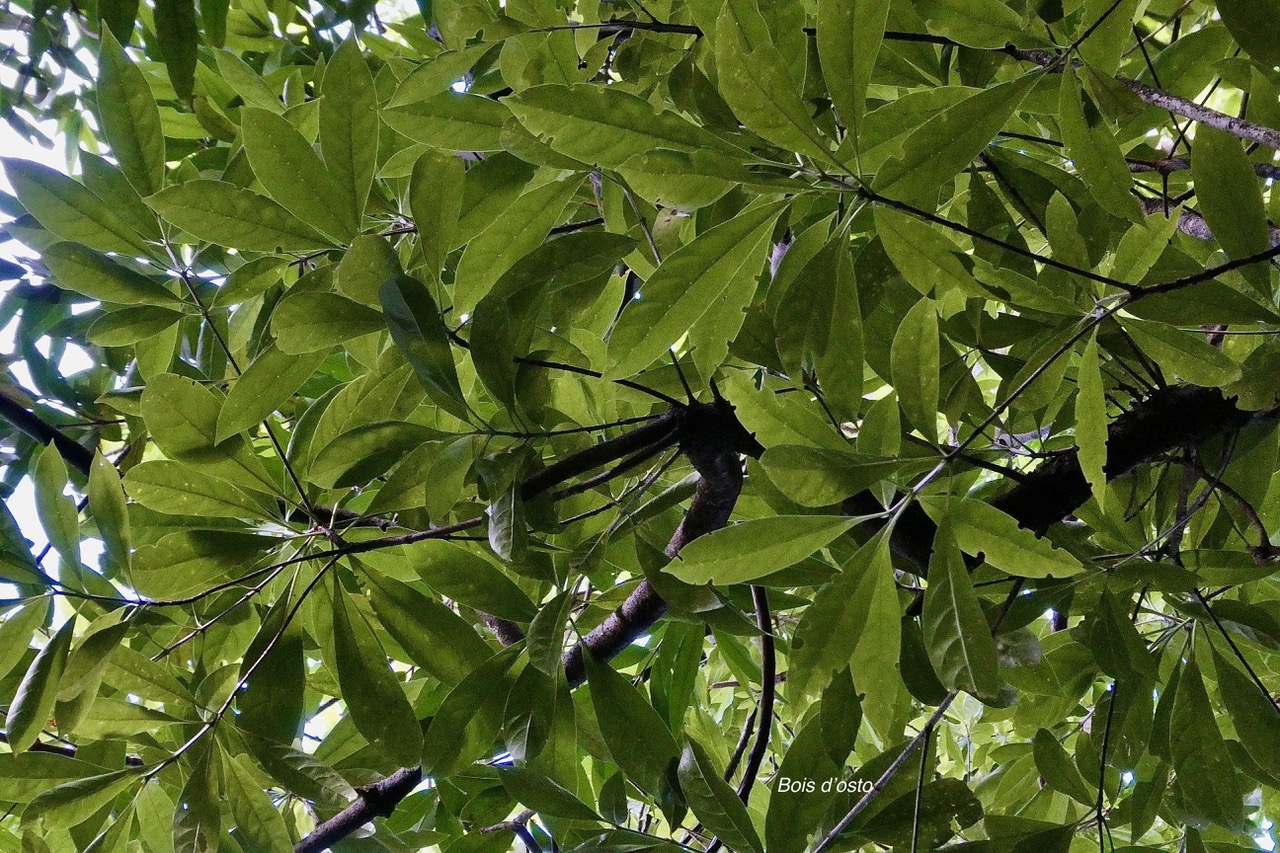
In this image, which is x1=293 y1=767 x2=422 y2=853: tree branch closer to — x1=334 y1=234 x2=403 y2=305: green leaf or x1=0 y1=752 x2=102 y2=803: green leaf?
x1=0 y1=752 x2=102 y2=803: green leaf

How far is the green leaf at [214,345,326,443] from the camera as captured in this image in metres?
0.65

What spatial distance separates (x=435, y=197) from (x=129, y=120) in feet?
1.07

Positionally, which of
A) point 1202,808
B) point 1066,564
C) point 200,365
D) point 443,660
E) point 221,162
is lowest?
point 1202,808

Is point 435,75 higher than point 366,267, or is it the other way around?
point 435,75

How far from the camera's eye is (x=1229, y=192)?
0.56 meters

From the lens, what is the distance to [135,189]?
72 centimetres

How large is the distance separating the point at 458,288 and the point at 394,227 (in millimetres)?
228

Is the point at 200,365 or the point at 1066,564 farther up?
Answer: the point at 200,365

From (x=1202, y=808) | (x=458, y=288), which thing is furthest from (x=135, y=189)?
(x=1202, y=808)

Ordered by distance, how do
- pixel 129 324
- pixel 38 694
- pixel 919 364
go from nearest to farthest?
pixel 919 364 → pixel 38 694 → pixel 129 324

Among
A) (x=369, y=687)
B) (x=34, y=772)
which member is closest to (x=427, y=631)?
(x=369, y=687)

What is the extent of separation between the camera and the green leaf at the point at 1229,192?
56cm

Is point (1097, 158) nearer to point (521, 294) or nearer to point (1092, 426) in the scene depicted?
point (1092, 426)

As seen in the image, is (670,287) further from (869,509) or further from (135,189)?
(135,189)
